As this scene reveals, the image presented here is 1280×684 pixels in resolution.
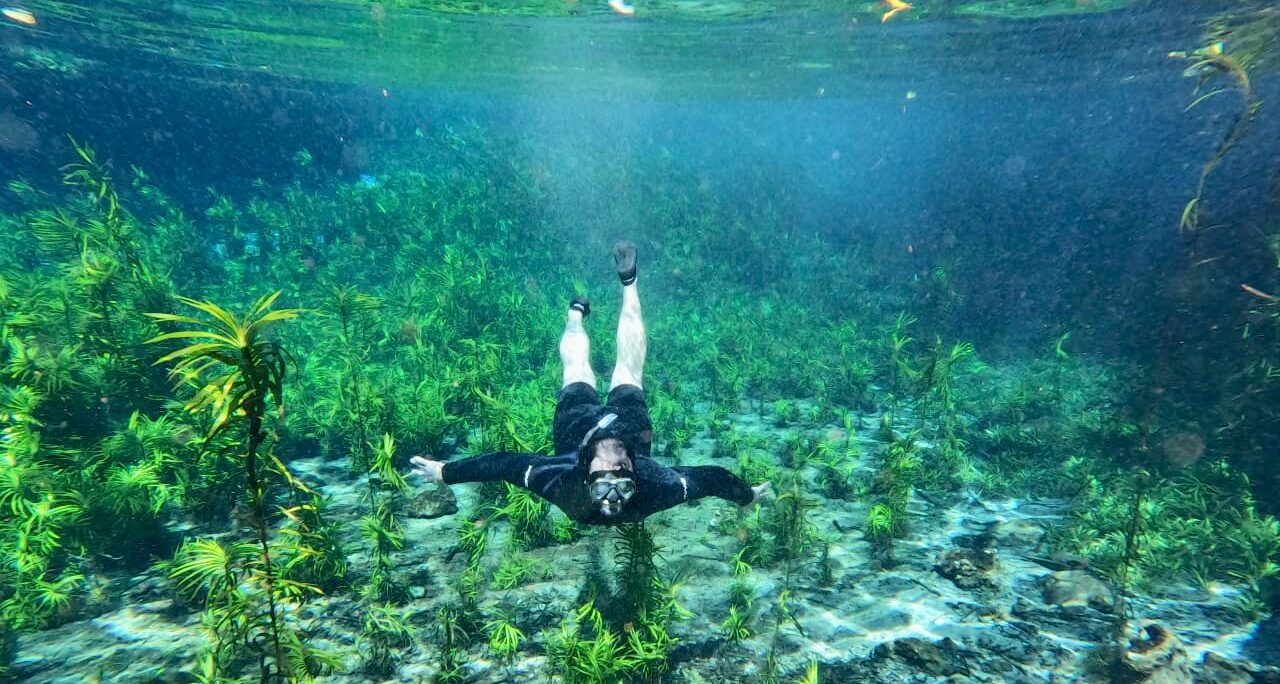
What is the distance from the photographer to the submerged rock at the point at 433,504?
24.2 ft

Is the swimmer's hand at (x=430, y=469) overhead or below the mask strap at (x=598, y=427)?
below

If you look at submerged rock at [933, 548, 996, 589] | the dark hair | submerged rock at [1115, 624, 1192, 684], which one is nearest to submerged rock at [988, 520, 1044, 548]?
submerged rock at [933, 548, 996, 589]

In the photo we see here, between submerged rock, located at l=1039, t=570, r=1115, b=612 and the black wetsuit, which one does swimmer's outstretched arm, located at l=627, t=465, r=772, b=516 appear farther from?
submerged rock, located at l=1039, t=570, r=1115, b=612

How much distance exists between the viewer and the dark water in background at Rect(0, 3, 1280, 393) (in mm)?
16328

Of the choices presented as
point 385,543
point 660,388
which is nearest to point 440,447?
point 385,543

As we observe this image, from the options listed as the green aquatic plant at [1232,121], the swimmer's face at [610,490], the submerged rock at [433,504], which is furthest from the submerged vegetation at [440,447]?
the green aquatic plant at [1232,121]

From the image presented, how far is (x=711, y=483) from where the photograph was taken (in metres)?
5.73

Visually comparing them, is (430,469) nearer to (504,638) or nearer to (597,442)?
(504,638)

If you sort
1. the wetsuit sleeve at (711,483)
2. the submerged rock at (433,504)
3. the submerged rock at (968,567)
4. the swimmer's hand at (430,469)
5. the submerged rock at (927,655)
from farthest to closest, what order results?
1. the submerged rock at (433,504)
2. the submerged rock at (968,567)
3. the swimmer's hand at (430,469)
4. the wetsuit sleeve at (711,483)
5. the submerged rock at (927,655)

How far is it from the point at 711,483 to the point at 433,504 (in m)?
4.16

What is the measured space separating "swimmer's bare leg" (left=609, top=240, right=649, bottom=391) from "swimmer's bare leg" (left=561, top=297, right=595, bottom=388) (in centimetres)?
43

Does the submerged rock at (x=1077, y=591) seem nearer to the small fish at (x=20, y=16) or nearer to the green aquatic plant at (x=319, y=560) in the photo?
the green aquatic plant at (x=319, y=560)

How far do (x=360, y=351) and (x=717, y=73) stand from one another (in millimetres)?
29631

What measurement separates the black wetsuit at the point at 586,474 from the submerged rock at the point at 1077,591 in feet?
12.2
